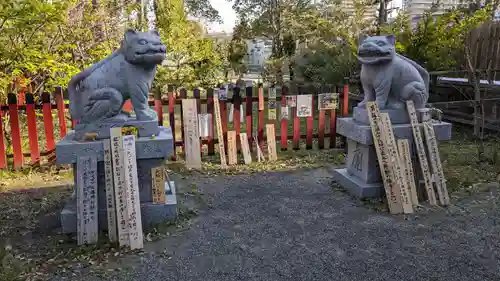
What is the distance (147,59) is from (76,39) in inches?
177

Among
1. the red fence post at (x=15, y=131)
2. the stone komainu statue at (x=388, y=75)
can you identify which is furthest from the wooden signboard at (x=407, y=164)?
the red fence post at (x=15, y=131)

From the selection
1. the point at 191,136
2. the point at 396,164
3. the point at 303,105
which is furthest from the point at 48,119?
the point at 396,164

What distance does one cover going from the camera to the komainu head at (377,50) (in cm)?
521

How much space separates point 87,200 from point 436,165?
4326 mm

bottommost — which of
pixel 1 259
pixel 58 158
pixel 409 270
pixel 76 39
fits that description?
pixel 409 270

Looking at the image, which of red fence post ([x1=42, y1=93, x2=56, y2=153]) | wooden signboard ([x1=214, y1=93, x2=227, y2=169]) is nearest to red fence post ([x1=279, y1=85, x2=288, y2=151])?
wooden signboard ([x1=214, y1=93, x2=227, y2=169])

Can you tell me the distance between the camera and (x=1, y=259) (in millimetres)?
3584

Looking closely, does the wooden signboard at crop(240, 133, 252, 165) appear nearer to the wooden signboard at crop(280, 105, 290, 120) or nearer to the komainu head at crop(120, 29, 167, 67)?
the wooden signboard at crop(280, 105, 290, 120)

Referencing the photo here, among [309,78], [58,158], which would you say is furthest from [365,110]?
[309,78]

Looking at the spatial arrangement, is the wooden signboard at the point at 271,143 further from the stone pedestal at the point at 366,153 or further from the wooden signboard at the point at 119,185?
the wooden signboard at the point at 119,185

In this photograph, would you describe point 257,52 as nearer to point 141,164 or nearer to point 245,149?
point 245,149

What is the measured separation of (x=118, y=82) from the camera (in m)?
4.59

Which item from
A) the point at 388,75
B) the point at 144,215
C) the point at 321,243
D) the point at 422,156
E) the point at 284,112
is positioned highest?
the point at 388,75

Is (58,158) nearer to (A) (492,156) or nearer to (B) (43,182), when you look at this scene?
(B) (43,182)
